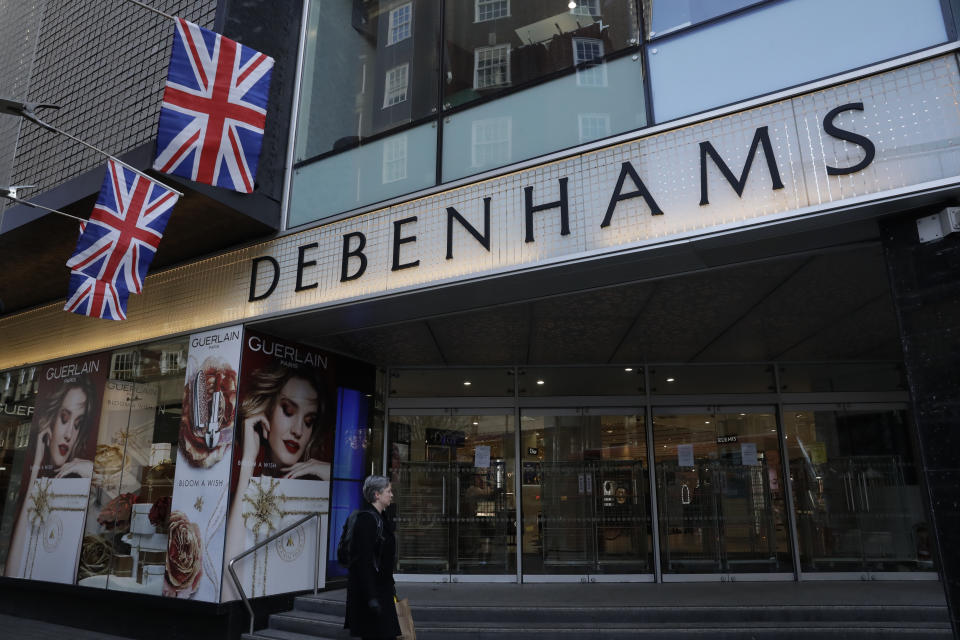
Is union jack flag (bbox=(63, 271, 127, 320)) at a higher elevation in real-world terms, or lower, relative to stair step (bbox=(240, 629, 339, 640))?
higher

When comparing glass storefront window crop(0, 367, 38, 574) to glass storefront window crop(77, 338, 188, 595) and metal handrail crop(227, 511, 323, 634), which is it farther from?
metal handrail crop(227, 511, 323, 634)

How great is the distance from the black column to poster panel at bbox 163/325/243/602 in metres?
6.60

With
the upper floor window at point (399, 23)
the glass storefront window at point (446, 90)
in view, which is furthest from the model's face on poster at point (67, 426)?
the upper floor window at point (399, 23)

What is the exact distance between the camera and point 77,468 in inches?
376

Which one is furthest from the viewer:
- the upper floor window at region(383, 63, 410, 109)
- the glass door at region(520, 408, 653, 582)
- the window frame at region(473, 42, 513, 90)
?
the glass door at region(520, 408, 653, 582)

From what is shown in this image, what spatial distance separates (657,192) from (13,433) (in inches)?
439

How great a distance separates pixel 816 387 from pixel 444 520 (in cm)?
586

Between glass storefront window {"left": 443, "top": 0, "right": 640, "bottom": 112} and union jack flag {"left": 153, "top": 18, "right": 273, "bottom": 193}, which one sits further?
glass storefront window {"left": 443, "top": 0, "right": 640, "bottom": 112}

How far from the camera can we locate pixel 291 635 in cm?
737

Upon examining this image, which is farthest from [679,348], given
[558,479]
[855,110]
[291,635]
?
[291,635]

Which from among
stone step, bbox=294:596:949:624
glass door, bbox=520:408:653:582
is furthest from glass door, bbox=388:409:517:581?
Answer: stone step, bbox=294:596:949:624

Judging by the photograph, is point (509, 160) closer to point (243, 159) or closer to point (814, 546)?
point (243, 159)

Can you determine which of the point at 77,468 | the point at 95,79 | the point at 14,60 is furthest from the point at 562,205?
the point at 14,60

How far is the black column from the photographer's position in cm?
428
